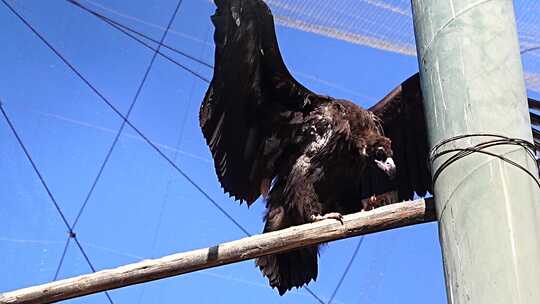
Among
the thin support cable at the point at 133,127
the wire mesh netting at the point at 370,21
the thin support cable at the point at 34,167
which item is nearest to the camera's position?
the wire mesh netting at the point at 370,21

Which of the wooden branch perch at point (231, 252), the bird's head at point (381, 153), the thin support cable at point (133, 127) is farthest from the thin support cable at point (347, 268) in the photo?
the wooden branch perch at point (231, 252)

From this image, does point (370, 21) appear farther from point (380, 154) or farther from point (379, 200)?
point (380, 154)

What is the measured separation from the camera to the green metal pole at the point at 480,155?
2.02m

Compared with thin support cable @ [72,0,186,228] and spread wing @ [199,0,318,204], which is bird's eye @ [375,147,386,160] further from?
thin support cable @ [72,0,186,228]

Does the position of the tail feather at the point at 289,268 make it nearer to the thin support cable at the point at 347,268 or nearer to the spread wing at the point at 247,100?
the spread wing at the point at 247,100

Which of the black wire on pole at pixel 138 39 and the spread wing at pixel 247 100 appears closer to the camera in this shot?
the spread wing at pixel 247 100

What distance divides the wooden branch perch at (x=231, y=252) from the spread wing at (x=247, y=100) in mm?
1273

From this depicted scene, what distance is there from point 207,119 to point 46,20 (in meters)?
3.21

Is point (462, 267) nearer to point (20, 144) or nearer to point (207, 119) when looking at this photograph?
point (207, 119)

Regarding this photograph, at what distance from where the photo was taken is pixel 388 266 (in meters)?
7.80

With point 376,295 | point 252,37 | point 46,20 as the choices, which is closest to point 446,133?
point 252,37

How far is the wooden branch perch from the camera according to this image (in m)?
3.49

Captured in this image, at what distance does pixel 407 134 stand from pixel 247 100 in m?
0.90

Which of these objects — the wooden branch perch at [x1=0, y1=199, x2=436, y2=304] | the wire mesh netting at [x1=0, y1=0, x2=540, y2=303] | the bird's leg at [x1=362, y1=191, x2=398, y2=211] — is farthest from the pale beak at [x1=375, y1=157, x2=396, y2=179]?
the wire mesh netting at [x1=0, y1=0, x2=540, y2=303]
